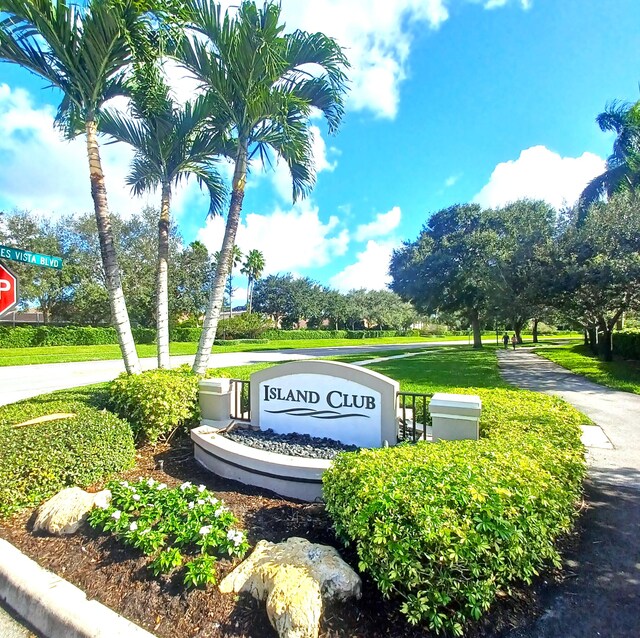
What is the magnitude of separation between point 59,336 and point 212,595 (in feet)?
101

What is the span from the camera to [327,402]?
4348 millimetres

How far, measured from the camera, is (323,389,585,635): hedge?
197 cm

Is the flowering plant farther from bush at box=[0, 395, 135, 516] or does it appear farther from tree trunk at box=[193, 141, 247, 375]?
tree trunk at box=[193, 141, 247, 375]

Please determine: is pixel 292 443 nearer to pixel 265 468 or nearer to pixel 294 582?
pixel 265 468

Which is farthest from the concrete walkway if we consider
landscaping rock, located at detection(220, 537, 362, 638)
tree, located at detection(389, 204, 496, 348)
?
tree, located at detection(389, 204, 496, 348)

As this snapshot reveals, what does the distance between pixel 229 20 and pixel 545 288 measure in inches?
495

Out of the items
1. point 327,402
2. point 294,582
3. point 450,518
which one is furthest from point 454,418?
point 294,582

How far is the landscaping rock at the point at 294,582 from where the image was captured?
199 centimetres

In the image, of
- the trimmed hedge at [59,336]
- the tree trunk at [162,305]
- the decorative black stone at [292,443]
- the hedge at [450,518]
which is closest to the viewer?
the hedge at [450,518]

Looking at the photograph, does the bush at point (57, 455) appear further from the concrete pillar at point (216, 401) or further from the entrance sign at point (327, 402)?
the entrance sign at point (327, 402)

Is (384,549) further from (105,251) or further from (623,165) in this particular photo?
(623,165)

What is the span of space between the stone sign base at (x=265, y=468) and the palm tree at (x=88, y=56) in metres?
2.52

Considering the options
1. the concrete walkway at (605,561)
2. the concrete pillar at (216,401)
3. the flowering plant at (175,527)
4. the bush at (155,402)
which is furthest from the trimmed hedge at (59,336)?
the concrete walkway at (605,561)

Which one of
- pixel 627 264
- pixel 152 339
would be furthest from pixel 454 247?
pixel 152 339
